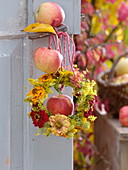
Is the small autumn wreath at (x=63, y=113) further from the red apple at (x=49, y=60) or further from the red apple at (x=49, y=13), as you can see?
the red apple at (x=49, y=13)

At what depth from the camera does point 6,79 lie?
129cm

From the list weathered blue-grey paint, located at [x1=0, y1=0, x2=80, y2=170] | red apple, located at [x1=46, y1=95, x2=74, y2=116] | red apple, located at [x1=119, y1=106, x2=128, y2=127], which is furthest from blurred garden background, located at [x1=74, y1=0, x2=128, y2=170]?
red apple, located at [x1=46, y1=95, x2=74, y2=116]

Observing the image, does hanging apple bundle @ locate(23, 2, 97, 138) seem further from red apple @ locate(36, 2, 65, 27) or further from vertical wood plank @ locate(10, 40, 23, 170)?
vertical wood plank @ locate(10, 40, 23, 170)

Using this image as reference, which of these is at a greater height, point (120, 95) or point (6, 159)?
point (120, 95)

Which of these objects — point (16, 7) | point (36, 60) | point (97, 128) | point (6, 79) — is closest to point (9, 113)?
point (6, 79)

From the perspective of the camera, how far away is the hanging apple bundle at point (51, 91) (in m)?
1.15

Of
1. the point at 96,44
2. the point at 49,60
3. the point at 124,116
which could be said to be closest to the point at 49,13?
the point at 49,60

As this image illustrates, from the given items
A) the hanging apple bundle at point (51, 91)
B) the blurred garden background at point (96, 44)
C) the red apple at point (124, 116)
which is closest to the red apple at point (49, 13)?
the hanging apple bundle at point (51, 91)

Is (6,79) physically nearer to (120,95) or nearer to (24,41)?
(24,41)

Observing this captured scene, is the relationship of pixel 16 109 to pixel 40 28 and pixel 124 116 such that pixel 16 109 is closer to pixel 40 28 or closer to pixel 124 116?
pixel 40 28

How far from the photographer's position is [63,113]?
3.85ft

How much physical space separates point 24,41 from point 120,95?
1188mm

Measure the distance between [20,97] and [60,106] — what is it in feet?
0.67

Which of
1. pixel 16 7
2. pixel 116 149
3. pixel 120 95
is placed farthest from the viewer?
pixel 120 95
